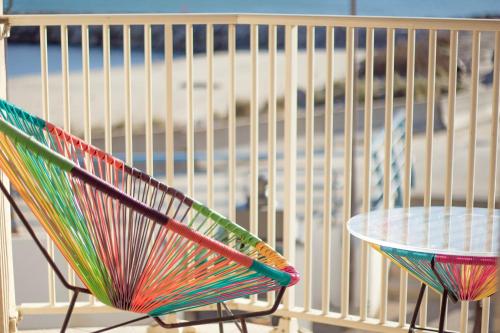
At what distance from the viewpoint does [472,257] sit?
5.84 feet

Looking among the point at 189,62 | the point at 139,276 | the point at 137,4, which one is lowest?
the point at 139,276

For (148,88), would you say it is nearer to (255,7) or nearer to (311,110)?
(311,110)

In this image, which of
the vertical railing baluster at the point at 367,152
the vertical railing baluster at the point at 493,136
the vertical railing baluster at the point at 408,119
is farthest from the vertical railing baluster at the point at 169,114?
the vertical railing baluster at the point at 493,136

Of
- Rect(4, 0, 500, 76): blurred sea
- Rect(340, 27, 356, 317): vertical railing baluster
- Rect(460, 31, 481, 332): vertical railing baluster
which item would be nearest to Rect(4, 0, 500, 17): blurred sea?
Rect(4, 0, 500, 76): blurred sea

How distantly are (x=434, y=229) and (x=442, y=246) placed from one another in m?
0.16

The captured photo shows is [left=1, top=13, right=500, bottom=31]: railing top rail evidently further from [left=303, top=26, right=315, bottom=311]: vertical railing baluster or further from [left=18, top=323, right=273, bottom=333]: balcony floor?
[left=18, top=323, right=273, bottom=333]: balcony floor

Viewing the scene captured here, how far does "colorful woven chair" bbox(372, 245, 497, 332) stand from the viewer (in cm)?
179

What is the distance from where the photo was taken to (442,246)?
72.8 inches

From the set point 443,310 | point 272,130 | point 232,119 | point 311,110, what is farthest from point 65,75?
point 443,310

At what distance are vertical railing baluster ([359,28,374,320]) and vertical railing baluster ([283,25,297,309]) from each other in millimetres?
246

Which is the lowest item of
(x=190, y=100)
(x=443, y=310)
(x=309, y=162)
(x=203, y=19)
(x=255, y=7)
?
(x=443, y=310)

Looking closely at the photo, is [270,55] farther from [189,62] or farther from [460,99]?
[460,99]

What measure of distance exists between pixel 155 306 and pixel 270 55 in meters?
1.09

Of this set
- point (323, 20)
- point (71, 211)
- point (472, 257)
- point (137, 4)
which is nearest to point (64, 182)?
point (71, 211)
